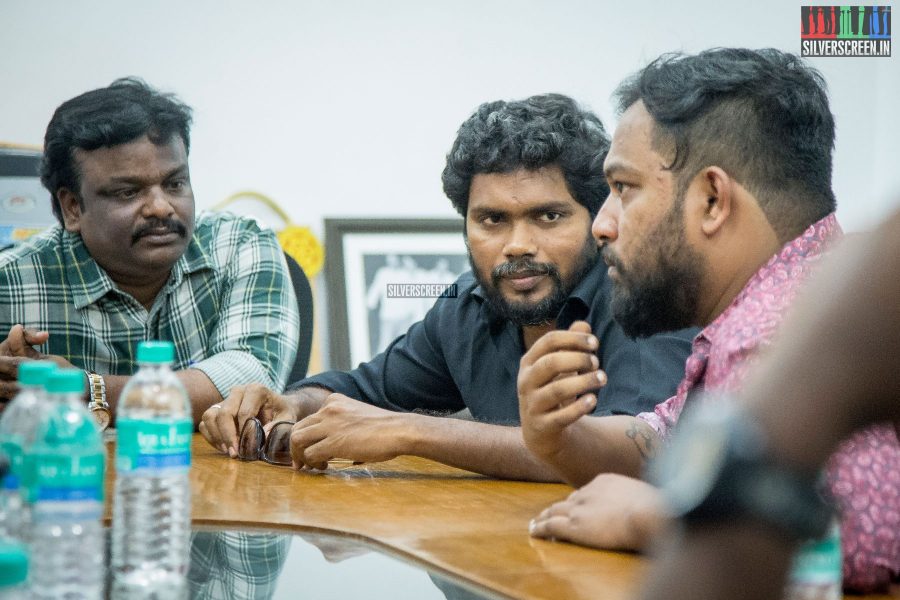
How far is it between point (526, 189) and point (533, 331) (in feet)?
0.96

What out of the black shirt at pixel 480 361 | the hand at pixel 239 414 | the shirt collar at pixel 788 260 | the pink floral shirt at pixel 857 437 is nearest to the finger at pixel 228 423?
the hand at pixel 239 414

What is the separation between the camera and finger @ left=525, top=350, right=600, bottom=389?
142 centimetres

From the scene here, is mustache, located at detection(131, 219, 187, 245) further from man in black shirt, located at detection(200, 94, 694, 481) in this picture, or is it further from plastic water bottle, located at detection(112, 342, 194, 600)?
plastic water bottle, located at detection(112, 342, 194, 600)

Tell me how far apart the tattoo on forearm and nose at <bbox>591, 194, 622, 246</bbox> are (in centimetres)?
29

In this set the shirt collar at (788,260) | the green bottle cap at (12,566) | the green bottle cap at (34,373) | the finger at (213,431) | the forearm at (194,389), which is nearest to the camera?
the green bottle cap at (12,566)

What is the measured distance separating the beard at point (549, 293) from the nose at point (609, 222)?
0.51 m

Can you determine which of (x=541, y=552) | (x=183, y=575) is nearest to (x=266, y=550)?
(x=183, y=575)

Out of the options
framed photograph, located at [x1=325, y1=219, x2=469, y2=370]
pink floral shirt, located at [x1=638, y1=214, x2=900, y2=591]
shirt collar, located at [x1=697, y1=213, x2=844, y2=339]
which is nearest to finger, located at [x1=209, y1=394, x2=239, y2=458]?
pink floral shirt, located at [x1=638, y1=214, x2=900, y2=591]

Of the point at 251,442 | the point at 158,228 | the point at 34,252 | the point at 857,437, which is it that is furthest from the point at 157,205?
the point at 857,437

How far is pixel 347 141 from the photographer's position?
3.94 m

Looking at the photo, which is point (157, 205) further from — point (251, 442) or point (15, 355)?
point (251, 442)

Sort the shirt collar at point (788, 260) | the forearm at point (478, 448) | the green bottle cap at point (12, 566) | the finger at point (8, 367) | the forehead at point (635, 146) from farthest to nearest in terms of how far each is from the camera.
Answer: the finger at point (8, 367), the forearm at point (478, 448), the forehead at point (635, 146), the shirt collar at point (788, 260), the green bottle cap at point (12, 566)

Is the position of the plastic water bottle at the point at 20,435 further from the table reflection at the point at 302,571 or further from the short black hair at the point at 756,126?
the short black hair at the point at 756,126

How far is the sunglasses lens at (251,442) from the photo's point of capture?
6.75 feet
